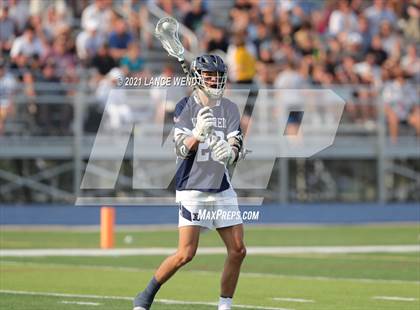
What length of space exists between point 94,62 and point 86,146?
1.63m

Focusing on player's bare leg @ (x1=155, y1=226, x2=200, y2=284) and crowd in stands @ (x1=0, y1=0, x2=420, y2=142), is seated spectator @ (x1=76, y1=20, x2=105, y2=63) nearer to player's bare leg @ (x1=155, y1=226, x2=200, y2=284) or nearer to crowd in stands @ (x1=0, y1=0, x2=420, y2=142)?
crowd in stands @ (x1=0, y1=0, x2=420, y2=142)

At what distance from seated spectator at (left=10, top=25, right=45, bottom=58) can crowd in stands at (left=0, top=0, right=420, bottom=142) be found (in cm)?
2

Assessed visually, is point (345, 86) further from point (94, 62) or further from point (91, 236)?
point (91, 236)

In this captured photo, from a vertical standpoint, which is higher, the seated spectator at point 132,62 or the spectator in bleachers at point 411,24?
the seated spectator at point 132,62

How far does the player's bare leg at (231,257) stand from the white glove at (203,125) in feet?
2.57

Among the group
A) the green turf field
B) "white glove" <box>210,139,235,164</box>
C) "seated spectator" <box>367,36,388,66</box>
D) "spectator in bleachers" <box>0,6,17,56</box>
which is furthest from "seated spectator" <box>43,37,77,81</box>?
"white glove" <box>210,139,235,164</box>

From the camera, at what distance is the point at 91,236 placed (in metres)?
20.1

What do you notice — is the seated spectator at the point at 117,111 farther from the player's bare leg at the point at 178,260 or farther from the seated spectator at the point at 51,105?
the player's bare leg at the point at 178,260

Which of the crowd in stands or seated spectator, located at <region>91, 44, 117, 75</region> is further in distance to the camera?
seated spectator, located at <region>91, 44, 117, 75</region>

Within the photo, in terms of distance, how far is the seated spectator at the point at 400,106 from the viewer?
78.3ft

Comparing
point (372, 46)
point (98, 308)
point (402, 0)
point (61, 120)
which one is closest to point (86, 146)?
point (61, 120)

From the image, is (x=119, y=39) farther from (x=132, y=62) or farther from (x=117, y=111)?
(x=117, y=111)

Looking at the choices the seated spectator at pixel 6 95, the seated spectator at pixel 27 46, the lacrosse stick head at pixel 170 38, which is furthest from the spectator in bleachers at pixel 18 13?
the lacrosse stick head at pixel 170 38

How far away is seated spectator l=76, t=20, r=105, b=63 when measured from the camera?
76.3ft
